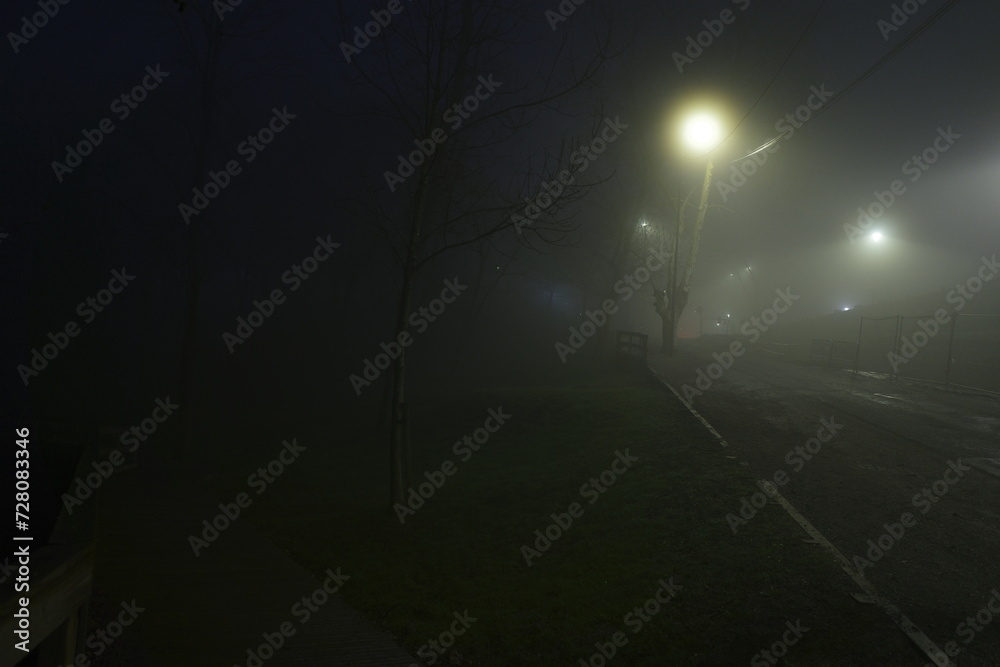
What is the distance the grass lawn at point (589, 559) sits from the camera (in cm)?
407

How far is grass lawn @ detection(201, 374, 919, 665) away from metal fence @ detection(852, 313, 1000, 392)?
14.4 metres

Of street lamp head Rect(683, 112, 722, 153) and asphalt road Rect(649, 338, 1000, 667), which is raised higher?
street lamp head Rect(683, 112, 722, 153)

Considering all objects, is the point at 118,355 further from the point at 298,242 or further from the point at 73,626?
the point at 73,626

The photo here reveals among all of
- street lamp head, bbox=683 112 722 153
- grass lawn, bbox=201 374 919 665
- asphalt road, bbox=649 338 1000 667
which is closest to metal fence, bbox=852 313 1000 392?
asphalt road, bbox=649 338 1000 667

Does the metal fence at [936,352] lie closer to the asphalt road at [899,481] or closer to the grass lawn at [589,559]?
the asphalt road at [899,481]

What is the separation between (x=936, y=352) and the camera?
23.4 metres

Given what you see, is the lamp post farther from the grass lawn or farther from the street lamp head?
the grass lawn

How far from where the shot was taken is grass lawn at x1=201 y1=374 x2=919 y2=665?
4.07 m

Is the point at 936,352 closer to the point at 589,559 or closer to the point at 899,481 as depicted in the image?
the point at 899,481

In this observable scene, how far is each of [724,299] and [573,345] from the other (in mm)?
82418

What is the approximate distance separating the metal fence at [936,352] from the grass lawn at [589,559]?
14360 mm

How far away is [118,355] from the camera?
1137 inches

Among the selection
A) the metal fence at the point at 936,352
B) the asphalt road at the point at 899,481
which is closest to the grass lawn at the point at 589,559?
the asphalt road at the point at 899,481

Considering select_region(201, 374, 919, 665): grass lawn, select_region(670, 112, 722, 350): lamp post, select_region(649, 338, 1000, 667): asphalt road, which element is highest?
select_region(670, 112, 722, 350): lamp post
